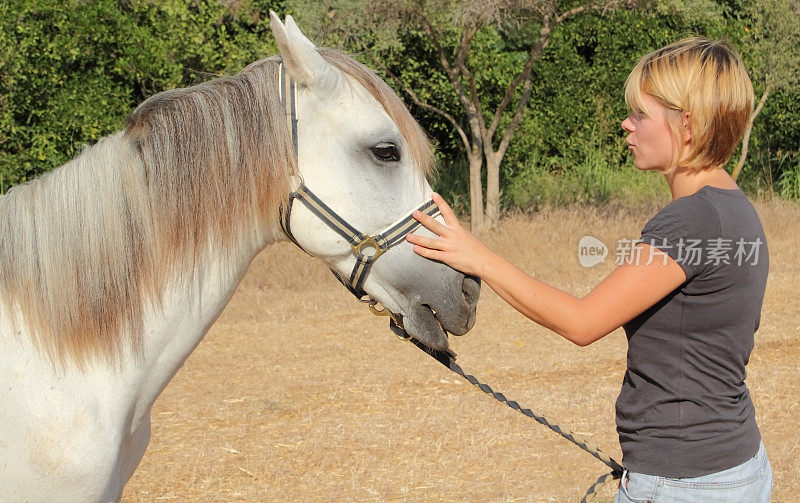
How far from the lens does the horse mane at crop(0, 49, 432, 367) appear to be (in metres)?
1.80

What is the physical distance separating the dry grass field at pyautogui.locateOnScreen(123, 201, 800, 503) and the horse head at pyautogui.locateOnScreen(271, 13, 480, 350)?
2.12 m

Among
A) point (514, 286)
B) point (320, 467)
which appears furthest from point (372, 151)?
point (320, 467)

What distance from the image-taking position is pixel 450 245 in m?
1.84

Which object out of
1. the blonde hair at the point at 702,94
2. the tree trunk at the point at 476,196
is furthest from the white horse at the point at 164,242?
the tree trunk at the point at 476,196

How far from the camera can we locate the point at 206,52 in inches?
331

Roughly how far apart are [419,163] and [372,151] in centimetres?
13

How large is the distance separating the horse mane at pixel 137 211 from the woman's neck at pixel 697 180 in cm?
90

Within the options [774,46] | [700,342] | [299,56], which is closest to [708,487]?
[700,342]

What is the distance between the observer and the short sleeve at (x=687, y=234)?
5.32 feet

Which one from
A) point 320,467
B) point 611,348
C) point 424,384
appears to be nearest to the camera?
point 320,467

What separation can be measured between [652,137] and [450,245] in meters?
0.51

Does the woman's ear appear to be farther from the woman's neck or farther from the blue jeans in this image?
→ the blue jeans

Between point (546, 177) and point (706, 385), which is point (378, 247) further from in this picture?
point (546, 177)

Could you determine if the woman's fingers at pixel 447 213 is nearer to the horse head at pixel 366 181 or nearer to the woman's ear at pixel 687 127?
the horse head at pixel 366 181
